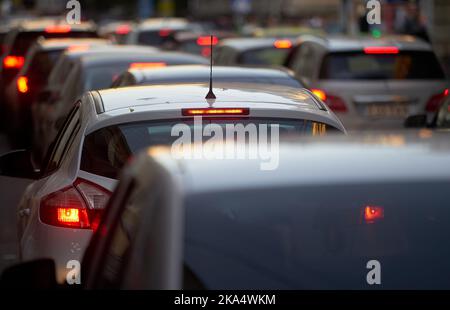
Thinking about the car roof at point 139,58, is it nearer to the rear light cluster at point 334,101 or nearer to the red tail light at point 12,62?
the rear light cluster at point 334,101

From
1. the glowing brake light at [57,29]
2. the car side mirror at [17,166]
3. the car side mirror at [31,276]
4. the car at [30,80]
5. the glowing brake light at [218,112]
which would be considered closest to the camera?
the car side mirror at [31,276]

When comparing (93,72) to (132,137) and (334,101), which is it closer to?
(334,101)

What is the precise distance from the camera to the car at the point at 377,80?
1564 centimetres

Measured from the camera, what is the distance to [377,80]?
1588cm

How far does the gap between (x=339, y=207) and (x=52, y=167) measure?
3.57 m

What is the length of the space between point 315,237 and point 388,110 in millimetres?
11870

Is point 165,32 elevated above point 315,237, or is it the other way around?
point 315,237

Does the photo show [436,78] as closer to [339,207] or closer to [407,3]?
[339,207]

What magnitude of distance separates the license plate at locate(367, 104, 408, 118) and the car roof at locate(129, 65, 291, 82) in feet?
15.9

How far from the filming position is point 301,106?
6.68m

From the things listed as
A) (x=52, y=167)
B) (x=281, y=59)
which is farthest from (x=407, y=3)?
(x=52, y=167)

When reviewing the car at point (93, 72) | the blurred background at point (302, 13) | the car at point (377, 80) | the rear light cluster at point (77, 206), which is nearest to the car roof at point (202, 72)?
the car at point (93, 72)

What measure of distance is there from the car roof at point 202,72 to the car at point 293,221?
6.18 meters

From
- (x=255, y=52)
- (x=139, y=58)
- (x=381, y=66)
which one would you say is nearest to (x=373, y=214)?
(x=139, y=58)
